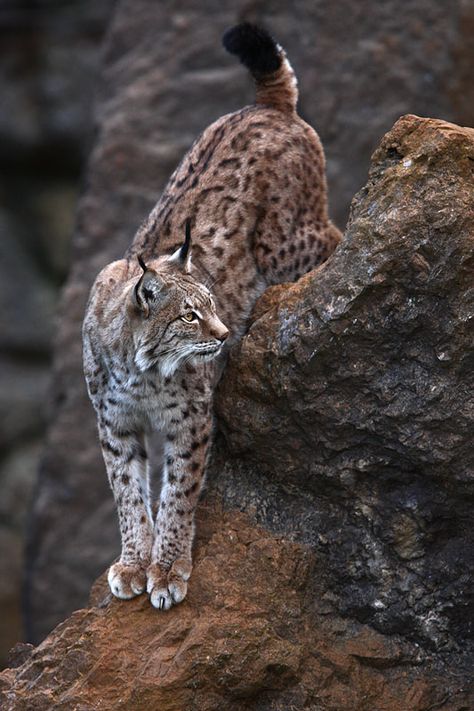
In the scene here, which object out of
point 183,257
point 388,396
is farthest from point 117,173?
point 388,396

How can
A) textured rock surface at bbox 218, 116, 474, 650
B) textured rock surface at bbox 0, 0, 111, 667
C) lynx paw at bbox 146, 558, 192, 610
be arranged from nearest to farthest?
textured rock surface at bbox 218, 116, 474, 650
lynx paw at bbox 146, 558, 192, 610
textured rock surface at bbox 0, 0, 111, 667

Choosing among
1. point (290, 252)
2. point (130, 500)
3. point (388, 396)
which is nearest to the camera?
point (388, 396)

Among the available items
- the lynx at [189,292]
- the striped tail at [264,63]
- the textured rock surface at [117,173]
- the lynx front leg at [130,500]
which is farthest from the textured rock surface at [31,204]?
the lynx front leg at [130,500]

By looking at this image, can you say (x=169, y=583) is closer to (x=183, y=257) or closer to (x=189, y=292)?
(x=189, y=292)

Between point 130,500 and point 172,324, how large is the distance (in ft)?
2.35

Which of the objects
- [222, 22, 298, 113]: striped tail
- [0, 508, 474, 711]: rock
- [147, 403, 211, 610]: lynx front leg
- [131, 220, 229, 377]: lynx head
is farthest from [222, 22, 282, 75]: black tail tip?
[0, 508, 474, 711]: rock

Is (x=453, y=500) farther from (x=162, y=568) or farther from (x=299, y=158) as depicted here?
(x=299, y=158)

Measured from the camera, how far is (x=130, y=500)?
5109 millimetres

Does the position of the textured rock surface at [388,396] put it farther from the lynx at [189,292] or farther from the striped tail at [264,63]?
the striped tail at [264,63]

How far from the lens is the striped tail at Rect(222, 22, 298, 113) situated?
5578mm

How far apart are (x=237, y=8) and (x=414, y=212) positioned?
16.1 feet

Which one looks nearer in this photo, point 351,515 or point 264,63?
point 351,515

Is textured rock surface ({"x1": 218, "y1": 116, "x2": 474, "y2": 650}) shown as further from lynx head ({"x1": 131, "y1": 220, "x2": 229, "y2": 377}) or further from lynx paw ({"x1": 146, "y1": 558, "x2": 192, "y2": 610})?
lynx paw ({"x1": 146, "y1": 558, "x2": 192, "y2": 610})

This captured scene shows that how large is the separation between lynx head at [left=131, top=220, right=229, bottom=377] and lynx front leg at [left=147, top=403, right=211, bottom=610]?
0.23 meters
